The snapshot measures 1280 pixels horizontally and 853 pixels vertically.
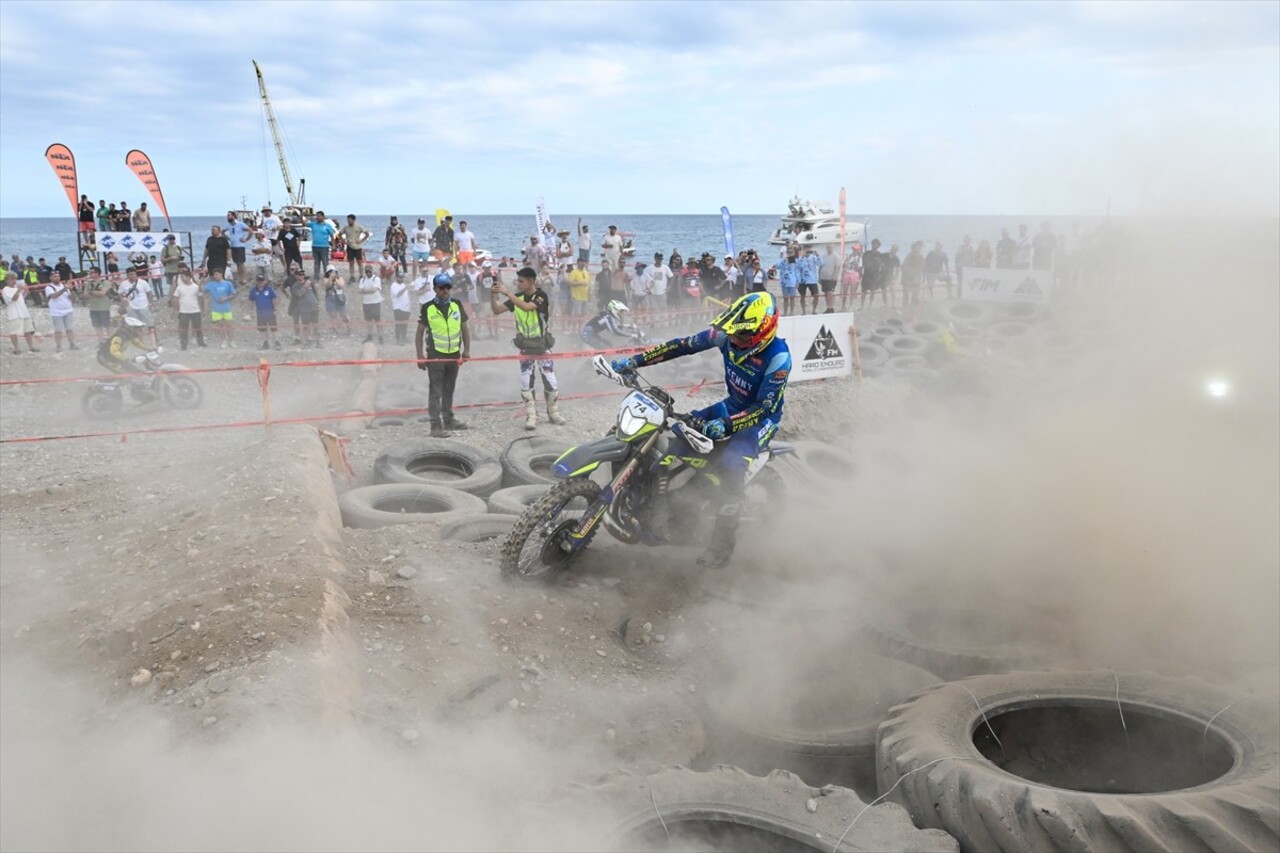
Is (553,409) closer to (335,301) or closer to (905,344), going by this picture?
(905,344)

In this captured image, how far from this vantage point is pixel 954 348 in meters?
17.4

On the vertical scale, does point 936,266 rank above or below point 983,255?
below

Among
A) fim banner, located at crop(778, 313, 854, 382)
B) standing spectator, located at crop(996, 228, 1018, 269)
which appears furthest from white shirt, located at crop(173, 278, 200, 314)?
standing spectator, located at crop(996, 228, 1018, 269)

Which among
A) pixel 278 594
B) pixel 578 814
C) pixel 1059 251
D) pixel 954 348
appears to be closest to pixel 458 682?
pixel 278 594

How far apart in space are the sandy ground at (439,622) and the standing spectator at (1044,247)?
1148cm

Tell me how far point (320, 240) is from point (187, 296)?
16.2 ft

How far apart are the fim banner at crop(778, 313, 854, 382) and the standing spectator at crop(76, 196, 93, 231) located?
20.1 m

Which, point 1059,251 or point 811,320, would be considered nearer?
point 811,320

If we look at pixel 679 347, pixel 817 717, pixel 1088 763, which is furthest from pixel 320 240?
pixel 1088 763

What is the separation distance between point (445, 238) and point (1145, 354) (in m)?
18.1

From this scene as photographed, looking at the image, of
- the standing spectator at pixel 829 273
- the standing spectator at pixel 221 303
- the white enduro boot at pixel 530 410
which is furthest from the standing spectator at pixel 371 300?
the standing spectator at pixel 829 273

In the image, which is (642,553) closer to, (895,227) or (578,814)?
(578,814)

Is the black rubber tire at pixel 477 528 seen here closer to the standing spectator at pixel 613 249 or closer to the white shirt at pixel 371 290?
the white shirt at pixel 371 290

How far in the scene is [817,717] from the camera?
612 centimetres
